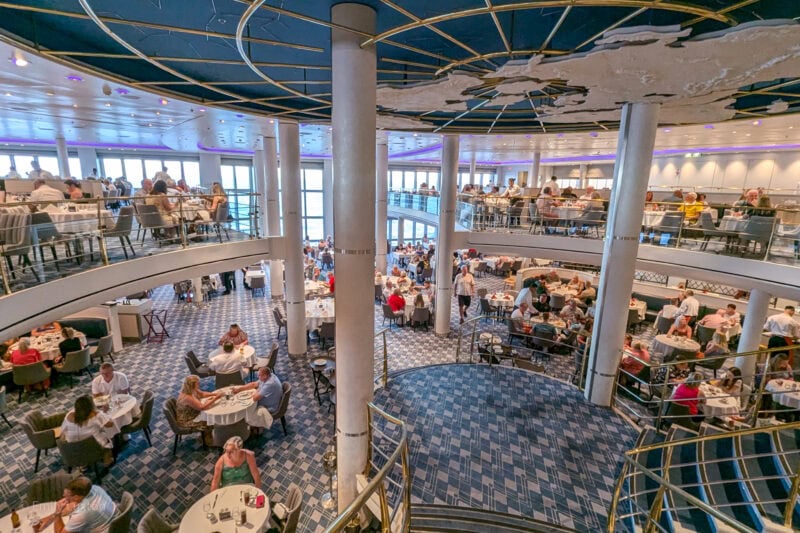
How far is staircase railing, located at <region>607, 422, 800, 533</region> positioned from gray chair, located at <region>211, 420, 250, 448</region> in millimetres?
4906

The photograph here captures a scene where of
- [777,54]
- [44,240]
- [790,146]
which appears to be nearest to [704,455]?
[777,54]

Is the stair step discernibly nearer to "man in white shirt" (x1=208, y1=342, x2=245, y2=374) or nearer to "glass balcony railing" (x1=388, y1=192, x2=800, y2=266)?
"man in white shirt" (x1=208, y1=342, x2=245, y2=374)

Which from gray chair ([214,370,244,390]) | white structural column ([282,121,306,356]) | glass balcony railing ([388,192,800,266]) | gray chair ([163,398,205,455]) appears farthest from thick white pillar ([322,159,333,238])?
gray chair ([163,398,205,455])

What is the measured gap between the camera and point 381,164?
14531 millimetres

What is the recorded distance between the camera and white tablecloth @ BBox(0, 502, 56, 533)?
12.6 feet

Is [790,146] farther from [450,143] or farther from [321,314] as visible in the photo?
[321,314]

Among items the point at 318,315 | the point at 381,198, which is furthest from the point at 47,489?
the point at 381,198

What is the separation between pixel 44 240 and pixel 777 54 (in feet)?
29.1

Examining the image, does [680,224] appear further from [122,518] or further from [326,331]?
[122,518]

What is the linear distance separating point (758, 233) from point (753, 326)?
3015 millimetres

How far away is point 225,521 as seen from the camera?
4027 millimetres

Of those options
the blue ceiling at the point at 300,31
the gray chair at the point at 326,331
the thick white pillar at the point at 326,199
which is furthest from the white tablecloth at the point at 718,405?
the thick white pillar at the point at 326,199

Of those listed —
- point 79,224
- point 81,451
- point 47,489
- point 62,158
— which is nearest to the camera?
point 47,489

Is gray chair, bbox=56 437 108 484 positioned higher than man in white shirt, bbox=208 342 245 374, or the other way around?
man in white shirt, bbox=208 342 245 374
